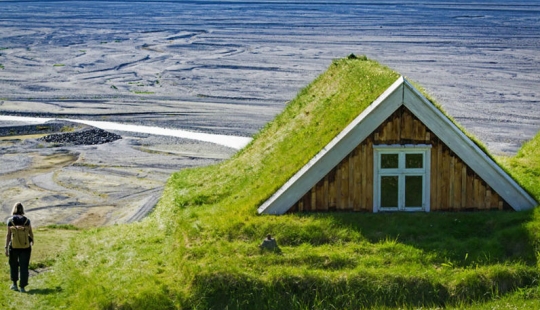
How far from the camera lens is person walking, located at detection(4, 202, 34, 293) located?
13.7 meters

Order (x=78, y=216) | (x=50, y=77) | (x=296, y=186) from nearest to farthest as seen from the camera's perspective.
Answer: (x=296, y=186) → (x=78, y=216) → (x=50, y=77)

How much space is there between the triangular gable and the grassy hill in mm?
429

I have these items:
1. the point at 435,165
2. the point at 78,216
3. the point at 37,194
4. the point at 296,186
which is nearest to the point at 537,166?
the point at 435,165

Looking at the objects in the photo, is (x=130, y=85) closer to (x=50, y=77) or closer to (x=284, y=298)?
(x=50, y=77)

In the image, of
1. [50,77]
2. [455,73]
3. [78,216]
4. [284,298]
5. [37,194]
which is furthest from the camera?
[50,77]

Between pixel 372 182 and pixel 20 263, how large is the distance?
6.37m

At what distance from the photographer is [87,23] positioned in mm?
85062

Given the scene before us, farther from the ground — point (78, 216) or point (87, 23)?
point (87, 23)

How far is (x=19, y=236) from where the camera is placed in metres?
13.7

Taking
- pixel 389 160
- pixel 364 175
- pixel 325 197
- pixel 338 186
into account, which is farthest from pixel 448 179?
pixel 325 197

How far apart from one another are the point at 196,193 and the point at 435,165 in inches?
229

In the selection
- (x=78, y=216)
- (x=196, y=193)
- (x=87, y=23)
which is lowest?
(x=78, y=216)

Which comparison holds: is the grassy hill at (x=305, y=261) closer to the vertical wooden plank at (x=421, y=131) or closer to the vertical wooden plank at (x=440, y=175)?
the vertical wooden plank at (x=440, y=175)

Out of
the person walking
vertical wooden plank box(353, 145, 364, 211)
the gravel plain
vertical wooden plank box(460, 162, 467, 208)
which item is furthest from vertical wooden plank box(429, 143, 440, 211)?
the gravel plain
